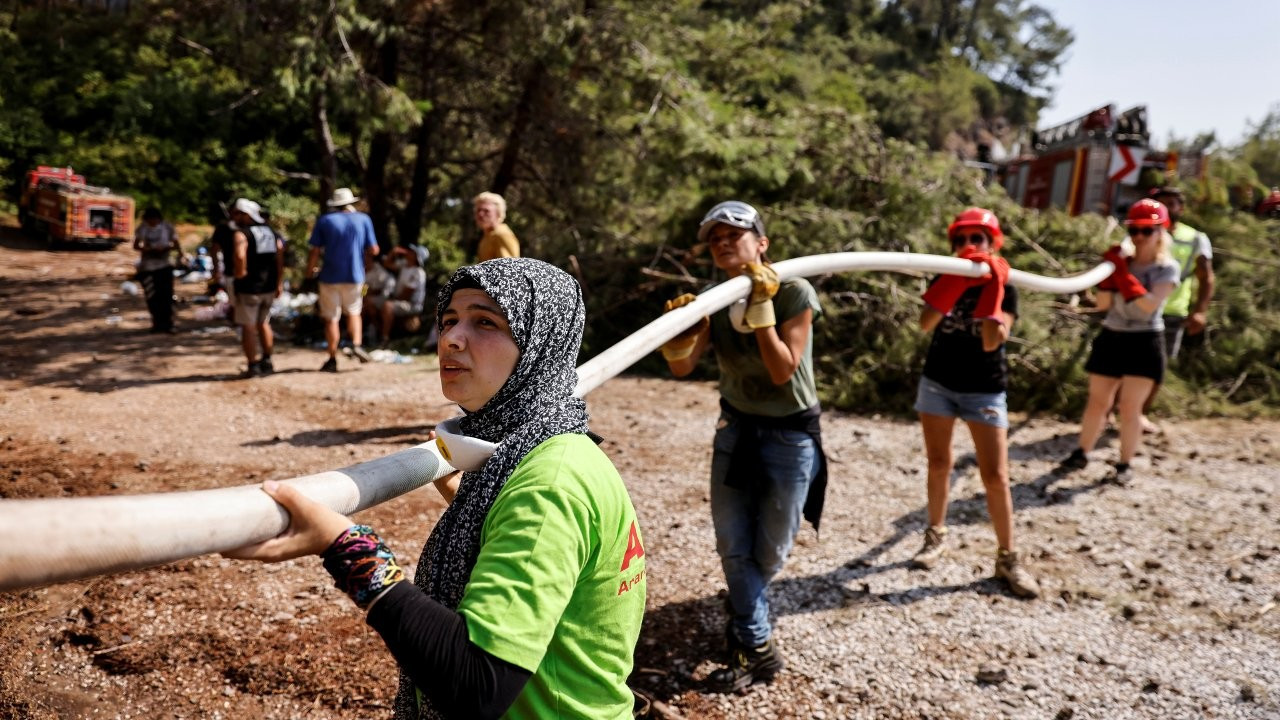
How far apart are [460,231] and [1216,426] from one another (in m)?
11.4

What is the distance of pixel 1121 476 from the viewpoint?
264 inches

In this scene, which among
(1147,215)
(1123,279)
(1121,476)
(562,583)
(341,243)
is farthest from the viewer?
(341,243)

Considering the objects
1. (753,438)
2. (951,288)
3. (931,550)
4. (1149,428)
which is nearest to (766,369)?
(753,438)

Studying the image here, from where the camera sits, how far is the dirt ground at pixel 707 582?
358 centimetres

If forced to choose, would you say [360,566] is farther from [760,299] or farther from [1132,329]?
[1132,329]

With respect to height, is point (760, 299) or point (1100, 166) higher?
point (1100, 166)

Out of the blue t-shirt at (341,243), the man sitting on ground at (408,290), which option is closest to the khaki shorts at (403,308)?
the man sitting on ground at (408,290)

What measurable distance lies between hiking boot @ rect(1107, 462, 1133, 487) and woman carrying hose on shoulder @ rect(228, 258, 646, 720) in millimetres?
6222

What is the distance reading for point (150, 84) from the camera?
22.4 meters

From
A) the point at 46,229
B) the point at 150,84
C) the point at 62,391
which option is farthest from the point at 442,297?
the point at 150,84

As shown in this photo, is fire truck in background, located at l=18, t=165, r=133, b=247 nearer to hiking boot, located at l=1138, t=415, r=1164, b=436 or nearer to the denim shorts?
the denim shorts

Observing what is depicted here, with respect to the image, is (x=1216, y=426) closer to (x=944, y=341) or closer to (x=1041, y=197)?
(x=944, y=341)

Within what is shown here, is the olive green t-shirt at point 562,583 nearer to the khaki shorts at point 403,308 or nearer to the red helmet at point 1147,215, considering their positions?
the red helmet at point 1147,215

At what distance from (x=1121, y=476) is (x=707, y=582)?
13.2 ft
